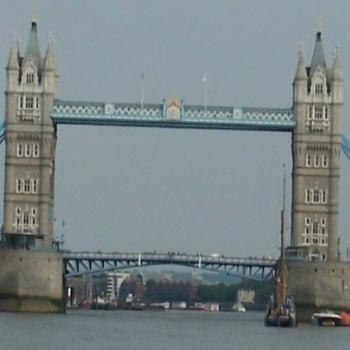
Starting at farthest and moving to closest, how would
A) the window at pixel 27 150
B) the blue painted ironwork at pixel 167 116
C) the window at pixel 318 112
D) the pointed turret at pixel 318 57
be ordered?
the pointed turret at pixel 318 57 < the window at pixel 318 112 < the window at pixel 27 150 < the blue painted ironwork at pixel 167 116

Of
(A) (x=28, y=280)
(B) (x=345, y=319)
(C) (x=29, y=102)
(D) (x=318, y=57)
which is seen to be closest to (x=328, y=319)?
(B) (x=345, y=319)

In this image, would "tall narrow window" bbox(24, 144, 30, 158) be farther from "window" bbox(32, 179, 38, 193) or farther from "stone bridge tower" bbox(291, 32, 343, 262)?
"stone bridge tower" bbox(291, 32, 343, 262)

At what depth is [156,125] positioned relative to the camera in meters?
156

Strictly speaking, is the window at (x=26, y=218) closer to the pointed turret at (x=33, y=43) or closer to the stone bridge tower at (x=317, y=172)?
the pointed turret at (x=33, y=43)

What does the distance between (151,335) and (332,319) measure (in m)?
25.2

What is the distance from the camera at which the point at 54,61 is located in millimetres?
160125

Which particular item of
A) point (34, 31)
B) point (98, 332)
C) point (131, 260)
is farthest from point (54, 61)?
point (98, 332)

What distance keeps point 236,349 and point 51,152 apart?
54301 mm

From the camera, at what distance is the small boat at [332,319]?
14288 cm

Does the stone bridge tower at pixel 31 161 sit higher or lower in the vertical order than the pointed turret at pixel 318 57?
lower

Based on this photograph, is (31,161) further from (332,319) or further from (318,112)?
(332,319)

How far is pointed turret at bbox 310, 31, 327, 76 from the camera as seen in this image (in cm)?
16075

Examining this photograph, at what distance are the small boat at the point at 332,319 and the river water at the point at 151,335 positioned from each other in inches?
77.4

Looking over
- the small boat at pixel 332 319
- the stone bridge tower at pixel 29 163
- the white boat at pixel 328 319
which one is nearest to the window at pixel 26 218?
the stone bridge tower at pixel 29 163
